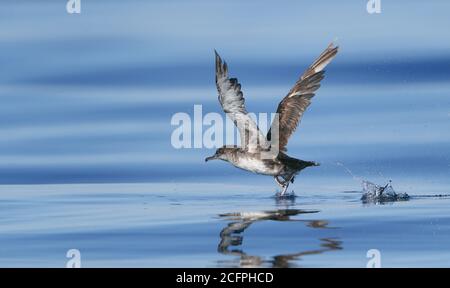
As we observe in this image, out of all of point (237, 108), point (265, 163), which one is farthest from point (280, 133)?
point (237, 108)

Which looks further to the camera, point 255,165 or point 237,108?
point 255,165

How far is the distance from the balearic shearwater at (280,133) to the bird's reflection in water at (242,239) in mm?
1331

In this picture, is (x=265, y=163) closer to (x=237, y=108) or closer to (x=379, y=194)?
(x=237, y=108)

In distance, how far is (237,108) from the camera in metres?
14.4

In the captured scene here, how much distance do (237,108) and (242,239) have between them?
265 cm

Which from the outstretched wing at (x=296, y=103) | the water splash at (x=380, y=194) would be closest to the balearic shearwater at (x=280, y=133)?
the outstretched wing at (x=296, y=103)

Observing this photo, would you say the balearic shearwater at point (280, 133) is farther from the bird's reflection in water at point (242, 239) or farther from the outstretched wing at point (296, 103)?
the bird's reflection in water at point (242, 239)

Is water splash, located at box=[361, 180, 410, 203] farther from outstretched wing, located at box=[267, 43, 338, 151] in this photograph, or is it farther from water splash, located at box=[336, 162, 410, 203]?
outstretched wing, located at box=[267, 43, 338, 151]

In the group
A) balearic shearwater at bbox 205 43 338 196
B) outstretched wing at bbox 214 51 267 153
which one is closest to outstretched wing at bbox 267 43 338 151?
balearic shearwater at bbox 205 43 338 196

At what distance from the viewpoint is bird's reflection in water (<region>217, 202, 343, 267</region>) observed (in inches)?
433

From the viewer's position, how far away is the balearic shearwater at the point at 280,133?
49.0ft

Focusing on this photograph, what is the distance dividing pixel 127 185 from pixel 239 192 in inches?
75.8

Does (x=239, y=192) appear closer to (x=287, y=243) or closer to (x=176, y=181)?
(x=176, y=181)

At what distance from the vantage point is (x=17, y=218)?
14.1 m
